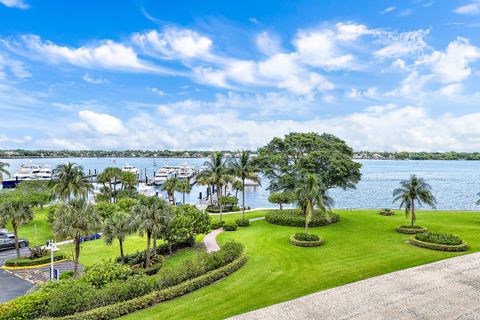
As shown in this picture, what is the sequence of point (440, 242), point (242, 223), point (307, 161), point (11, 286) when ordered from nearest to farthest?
point (11, 286), point (440, 242), point (242, 223), point (307, 161)

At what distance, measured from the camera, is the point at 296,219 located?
4322 centimetres

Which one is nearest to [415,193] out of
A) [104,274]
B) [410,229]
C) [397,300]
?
[410,229]

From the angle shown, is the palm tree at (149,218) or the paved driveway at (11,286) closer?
the paved driveway at (11,286)

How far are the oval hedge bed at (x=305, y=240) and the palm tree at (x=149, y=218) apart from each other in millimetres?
13309

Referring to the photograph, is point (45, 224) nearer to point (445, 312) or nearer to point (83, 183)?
point (83, 183)

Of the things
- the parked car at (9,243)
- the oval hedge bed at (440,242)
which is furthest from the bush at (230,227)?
the parked car at (9,243)

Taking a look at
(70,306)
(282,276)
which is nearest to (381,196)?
(282,276)

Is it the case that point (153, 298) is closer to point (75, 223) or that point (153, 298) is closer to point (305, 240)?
point (75, 223)

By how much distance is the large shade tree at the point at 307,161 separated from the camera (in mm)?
46713

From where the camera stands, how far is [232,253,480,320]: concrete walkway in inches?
680

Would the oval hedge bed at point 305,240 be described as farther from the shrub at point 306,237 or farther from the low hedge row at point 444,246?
the low hedge row at point 444,246

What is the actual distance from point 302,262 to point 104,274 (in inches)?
627

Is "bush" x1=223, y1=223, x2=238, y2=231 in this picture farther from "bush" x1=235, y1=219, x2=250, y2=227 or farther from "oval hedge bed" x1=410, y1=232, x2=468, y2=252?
"oval hedge bed" x1=410, y1=232, x2=468, y2=252

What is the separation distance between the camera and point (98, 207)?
45.5m
